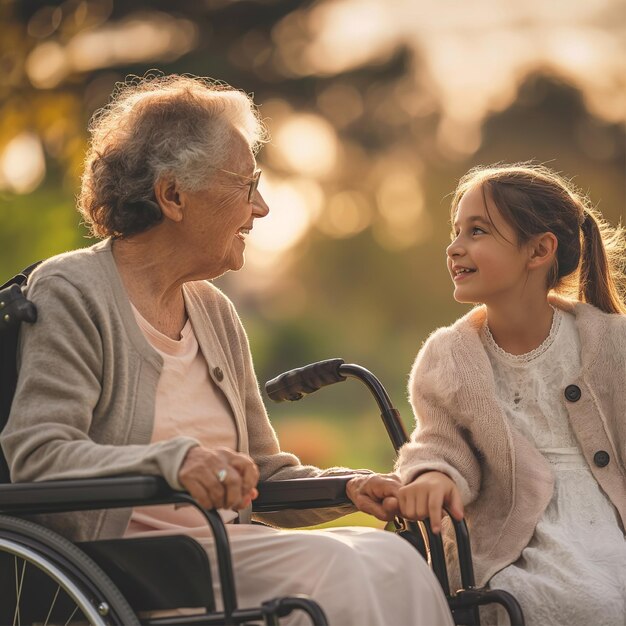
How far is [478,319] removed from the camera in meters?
2.62

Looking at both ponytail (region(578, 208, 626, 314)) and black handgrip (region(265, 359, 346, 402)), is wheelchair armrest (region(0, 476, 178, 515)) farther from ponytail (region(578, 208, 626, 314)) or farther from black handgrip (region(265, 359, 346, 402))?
ponytail (region(578, 208, 626, 314))

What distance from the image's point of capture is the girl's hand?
2225mm

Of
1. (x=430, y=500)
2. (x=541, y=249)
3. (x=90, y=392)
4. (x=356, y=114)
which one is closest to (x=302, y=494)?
(x=430, y=500)

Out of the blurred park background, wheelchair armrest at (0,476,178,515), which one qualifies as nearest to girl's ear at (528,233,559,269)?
wheelchair armrest at (0,476,178,515)

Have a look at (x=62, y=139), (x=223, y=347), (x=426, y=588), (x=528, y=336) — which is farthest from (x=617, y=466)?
(x=62, y=139)

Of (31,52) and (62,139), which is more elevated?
(31,52)

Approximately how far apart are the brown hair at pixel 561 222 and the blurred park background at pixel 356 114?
594 centimetres

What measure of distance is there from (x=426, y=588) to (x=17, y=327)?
902 mm

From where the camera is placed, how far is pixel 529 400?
98.2 inches

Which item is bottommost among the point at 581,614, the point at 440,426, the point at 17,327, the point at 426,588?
the point at 581,614

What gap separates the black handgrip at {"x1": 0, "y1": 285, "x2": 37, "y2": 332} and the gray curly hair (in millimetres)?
368

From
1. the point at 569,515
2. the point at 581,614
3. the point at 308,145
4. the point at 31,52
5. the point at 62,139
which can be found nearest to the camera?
the point at 581,614

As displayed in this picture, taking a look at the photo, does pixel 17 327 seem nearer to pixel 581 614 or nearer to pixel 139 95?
pixel 139 95

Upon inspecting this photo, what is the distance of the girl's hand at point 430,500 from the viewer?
222 centimetres
